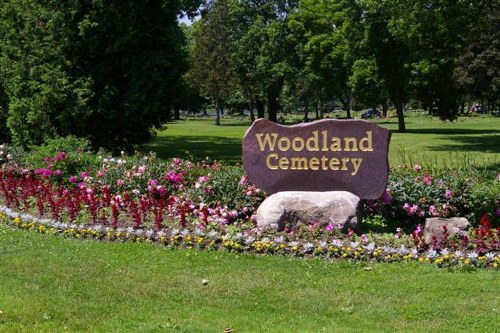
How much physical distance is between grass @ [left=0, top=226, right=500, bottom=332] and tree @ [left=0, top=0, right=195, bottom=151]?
1050 centimetres

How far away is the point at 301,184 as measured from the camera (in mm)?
9508

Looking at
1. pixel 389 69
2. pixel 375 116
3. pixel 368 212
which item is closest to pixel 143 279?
pixel 368 212

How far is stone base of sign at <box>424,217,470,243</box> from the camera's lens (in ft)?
25.0

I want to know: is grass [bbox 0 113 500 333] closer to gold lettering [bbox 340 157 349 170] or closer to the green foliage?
gold lettering [bbox 340 157 349 170]

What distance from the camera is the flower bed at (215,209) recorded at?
7445mm

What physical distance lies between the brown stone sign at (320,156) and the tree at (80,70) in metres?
9.14

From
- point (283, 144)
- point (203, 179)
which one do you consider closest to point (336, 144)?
point (283, 144)

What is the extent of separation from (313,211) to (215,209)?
1.81 m

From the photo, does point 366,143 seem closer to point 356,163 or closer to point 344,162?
point 356,163

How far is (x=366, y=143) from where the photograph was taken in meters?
9.17

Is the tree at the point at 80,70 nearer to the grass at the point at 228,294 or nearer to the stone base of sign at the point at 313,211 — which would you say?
the stone base of sign at the point at 313,211

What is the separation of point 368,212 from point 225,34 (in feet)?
162

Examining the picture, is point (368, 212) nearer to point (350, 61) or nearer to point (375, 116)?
point (350, 61)

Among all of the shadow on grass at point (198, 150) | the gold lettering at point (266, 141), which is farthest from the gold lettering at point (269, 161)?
the shadow on grass at point (198, 150)
